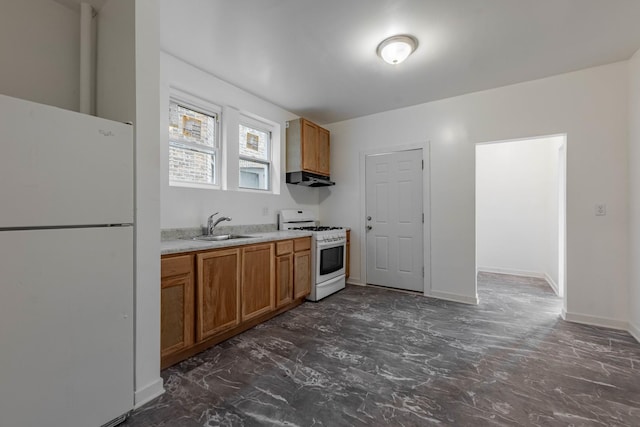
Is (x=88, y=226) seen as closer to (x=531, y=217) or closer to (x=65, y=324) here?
(x=65, y=324)

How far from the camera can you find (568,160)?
2891 mm

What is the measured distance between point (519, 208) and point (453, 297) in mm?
2621

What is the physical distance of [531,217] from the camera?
479cm

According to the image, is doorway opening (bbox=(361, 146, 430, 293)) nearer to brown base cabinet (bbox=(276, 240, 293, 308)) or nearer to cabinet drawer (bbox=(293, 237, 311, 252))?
cabinet drawer (bbox=(293, 237, 311, 252))

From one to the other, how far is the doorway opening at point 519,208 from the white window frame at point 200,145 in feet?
13.2

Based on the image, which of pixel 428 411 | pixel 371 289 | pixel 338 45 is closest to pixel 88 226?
pixel 428 411

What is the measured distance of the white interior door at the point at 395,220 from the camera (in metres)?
3.81

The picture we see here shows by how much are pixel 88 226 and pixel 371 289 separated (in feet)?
11.5

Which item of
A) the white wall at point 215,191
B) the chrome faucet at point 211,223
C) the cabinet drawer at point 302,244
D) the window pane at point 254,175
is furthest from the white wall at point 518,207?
the chrome faucet at point 211,223

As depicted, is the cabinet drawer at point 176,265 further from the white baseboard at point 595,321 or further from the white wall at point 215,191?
the white baseboard at point 595,321

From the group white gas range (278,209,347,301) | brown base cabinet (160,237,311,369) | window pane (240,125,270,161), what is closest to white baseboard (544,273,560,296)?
white gas range (278,209,347,301)

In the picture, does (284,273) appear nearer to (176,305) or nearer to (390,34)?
(176,305)

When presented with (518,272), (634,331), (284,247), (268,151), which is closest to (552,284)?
(518,272)

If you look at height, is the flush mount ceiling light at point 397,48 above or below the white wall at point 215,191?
above
